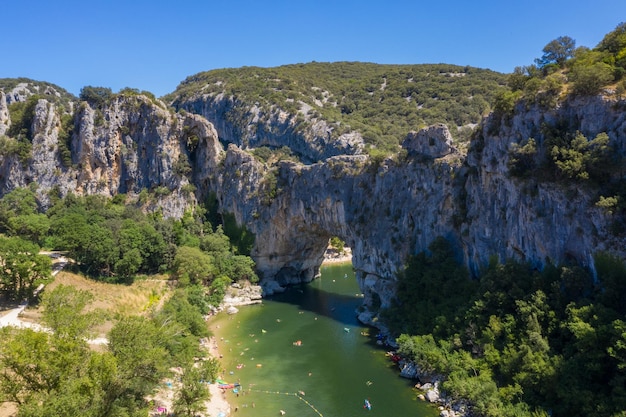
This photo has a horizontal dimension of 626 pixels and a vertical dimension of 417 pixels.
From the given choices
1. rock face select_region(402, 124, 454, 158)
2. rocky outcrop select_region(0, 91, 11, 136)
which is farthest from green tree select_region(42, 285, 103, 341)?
rocky outcrop select_region(0, 91, 11, 136)

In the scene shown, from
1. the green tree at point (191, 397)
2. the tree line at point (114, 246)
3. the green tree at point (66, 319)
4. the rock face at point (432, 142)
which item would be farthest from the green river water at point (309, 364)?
the rock face at point (432, 142)

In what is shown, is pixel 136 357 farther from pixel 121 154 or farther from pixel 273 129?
pixel 273 129

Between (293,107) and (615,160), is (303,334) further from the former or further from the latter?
(293,107)

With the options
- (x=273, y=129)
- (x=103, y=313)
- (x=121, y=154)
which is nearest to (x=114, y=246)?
(x=103, y=313)

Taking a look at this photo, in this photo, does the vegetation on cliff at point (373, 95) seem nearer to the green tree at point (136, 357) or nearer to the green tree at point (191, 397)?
the green tree at point (191, 397)

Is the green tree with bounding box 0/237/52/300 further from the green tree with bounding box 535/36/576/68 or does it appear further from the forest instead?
the green tree with bounding box 535/36/576/68

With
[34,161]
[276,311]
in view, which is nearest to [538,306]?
[276,311]
